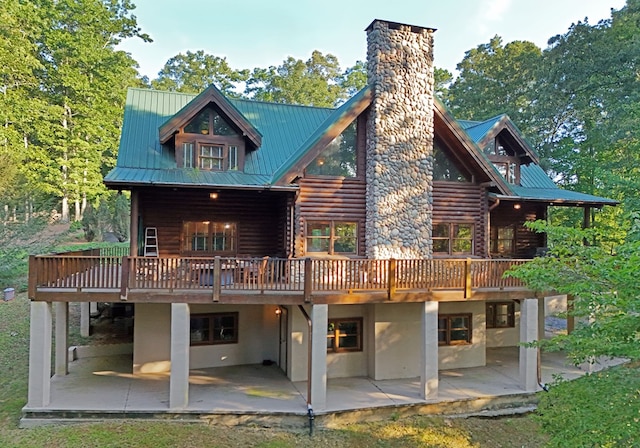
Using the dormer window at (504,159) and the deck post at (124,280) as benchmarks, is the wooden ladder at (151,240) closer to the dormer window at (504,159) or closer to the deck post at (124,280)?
the deck post at (124,280)

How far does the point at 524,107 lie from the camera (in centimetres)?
3144

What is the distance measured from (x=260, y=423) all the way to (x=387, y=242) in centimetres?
653

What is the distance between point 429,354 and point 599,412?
5.55 m

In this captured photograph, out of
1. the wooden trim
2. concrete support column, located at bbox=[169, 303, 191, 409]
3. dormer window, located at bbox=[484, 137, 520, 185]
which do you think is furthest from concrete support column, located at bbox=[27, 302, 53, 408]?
dormer window, located at bbox=[484, 137, 520, 185]

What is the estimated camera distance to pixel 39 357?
31.8ft

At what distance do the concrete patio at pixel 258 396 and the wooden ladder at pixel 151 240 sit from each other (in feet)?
11.9

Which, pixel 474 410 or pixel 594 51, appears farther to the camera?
pixel 594 51

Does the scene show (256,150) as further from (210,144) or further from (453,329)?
(453,329)

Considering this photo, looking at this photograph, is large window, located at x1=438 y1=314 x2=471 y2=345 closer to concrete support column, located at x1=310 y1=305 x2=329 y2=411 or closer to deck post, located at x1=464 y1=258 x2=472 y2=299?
deck post, located at x1=464 y1=258 x2=472 y2=299

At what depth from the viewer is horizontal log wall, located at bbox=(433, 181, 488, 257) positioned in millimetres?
14555

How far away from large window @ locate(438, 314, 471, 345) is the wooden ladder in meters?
9.64

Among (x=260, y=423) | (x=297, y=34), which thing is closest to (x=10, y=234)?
(x=260, y=423)

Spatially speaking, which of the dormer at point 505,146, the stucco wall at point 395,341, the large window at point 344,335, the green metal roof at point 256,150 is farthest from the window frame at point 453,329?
the dormer at point 505,146

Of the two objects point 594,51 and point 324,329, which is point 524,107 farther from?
point 324,329
